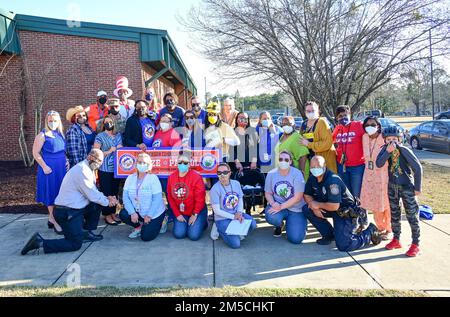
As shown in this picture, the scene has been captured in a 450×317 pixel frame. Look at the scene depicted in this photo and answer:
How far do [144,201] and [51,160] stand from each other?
1.62m

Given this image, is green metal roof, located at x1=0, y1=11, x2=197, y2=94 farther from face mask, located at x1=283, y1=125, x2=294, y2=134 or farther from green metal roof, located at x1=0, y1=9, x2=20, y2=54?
face mask, located at x1=283, y1=125, x2=294, y2=134

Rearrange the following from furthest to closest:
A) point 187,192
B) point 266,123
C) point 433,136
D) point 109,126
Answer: point 433,136
point 266,123
point 109,126
point 187,192

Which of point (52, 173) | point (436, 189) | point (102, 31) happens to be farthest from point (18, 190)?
point (436, 189)

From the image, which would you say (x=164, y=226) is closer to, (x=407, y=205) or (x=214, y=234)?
(x=214, y=234)

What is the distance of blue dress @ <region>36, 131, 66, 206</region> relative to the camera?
18.9ft

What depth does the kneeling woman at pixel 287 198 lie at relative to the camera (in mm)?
5488

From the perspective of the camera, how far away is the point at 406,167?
16.1ft

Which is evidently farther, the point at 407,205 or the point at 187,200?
the point at 187,200

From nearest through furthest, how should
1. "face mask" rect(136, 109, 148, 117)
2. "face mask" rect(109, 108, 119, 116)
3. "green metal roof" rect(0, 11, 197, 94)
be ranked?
1. "face mask" rect(136, 109, 148, 117)
2. "face mask" rect(109, 108, 119, 116)
3. "green metal roof" rect(0, 11, 197, 94)

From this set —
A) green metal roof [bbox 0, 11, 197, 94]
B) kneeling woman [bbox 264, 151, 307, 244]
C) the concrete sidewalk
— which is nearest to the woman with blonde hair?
the concrete sidewalk

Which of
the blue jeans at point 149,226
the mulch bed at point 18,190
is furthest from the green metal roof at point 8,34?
the blue jeans at point 149,226

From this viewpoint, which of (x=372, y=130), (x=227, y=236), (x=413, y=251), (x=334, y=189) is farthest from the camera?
(x=372, y=130)

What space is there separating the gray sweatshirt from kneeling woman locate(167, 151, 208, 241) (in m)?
2.61

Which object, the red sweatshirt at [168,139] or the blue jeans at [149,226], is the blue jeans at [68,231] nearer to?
the blue jeans at [149,226]
